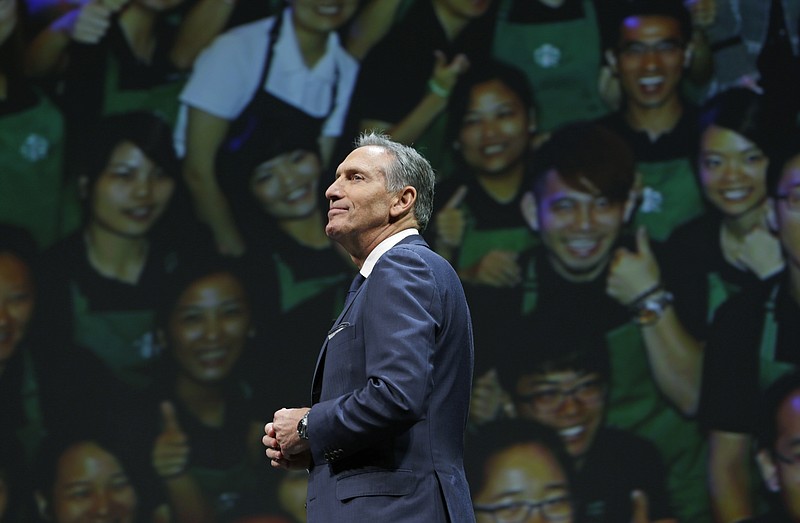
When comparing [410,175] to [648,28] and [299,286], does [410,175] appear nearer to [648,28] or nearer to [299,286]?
[299,286]

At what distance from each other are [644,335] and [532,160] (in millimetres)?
838

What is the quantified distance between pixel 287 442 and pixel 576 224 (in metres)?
2.52

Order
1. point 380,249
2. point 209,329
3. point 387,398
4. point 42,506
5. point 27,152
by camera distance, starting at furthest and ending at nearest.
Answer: point 27,152, point 209,329, point 42,506, point 380,249, point 387,398

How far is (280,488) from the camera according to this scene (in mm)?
4035

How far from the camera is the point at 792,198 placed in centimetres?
414

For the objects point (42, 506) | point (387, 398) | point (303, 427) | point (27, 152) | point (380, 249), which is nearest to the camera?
point (387, 398)

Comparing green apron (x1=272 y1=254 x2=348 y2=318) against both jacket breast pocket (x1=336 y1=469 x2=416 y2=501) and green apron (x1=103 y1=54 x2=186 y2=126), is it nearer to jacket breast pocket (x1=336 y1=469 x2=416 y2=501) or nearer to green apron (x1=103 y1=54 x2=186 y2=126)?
green apron (x1=103 y1=54 x2=186 y2=126)

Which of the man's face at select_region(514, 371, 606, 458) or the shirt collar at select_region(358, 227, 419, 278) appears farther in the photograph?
the man's face at select_region(514, 371, 606, 458)

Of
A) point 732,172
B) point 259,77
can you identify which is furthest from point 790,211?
point 259,77

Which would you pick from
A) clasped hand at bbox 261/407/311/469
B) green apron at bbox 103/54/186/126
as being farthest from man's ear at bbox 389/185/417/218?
green apron at bbox 103/54/186/126

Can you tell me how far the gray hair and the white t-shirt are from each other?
83.1 inches

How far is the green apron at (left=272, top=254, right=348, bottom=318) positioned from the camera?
13.5ft

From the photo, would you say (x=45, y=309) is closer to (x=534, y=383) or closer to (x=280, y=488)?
(x=280, y=488)

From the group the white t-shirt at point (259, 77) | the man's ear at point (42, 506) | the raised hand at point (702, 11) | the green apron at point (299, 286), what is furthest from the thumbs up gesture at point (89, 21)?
the raised hand at point (702, 11)
